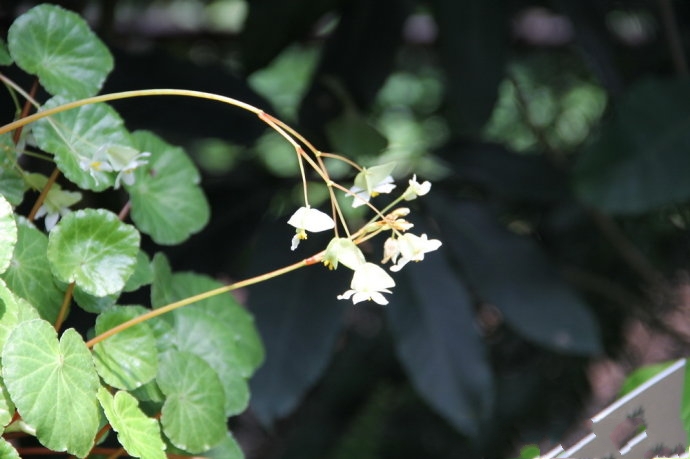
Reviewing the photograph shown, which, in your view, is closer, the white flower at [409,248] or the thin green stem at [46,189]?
the white flower at [409,248]

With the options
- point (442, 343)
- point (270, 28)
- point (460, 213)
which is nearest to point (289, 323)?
point (442, 343)

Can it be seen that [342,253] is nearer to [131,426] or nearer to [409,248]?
[409,248]

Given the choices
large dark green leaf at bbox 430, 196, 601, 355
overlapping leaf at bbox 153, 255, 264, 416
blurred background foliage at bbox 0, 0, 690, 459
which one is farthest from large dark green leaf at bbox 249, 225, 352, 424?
overlapping leaf at bbox 153, 255, 264, 416

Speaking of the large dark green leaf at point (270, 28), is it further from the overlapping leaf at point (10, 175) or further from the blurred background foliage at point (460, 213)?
the overlapping leaf at point (10, 175)

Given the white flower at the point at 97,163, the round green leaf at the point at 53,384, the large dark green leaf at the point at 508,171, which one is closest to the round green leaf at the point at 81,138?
the white flower at the point at 97,163

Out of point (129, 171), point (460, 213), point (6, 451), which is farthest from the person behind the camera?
point (460, 213)

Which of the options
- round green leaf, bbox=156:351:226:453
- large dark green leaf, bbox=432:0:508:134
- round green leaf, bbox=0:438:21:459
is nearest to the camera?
round green leaf, bbox=0:438:21:459

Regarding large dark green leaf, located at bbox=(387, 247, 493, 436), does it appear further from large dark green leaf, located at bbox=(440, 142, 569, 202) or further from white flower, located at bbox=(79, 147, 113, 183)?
white flower, located at bbox=(79, 147, 113, 183)
